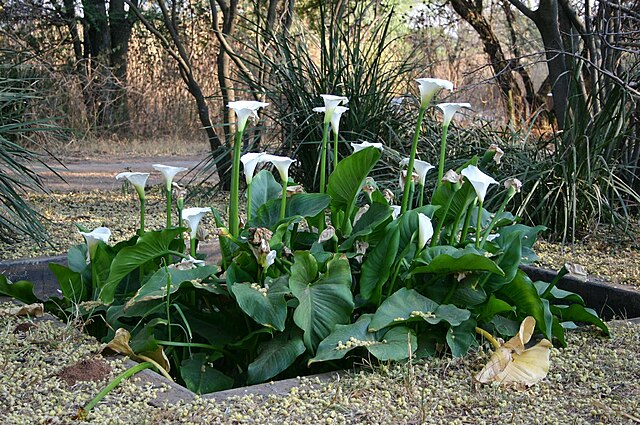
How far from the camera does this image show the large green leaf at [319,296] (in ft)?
7.53

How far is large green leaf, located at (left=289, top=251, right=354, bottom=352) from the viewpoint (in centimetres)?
229

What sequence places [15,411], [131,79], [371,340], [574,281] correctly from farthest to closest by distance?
[131,79]
[574,281]
[371,340]
[15,411]

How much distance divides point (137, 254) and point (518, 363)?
3.68ft

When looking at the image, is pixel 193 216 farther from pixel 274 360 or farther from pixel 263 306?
pixel 274 360

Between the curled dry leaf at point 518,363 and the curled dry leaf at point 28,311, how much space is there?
4.57 ft

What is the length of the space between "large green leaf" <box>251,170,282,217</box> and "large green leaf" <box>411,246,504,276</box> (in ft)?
2.00

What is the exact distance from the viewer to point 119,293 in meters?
2.65

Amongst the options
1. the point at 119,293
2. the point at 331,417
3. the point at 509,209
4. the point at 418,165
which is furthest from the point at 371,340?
the point at 509,209

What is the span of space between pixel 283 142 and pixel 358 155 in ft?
9.12

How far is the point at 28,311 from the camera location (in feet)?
8.62

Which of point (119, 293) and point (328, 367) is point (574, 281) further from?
point (119, 293)

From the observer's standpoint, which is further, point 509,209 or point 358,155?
point 509,209

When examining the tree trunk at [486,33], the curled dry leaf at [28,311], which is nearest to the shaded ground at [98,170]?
the curled dry leaf at [28,311]

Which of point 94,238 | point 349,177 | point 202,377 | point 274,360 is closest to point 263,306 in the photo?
point 274,360
